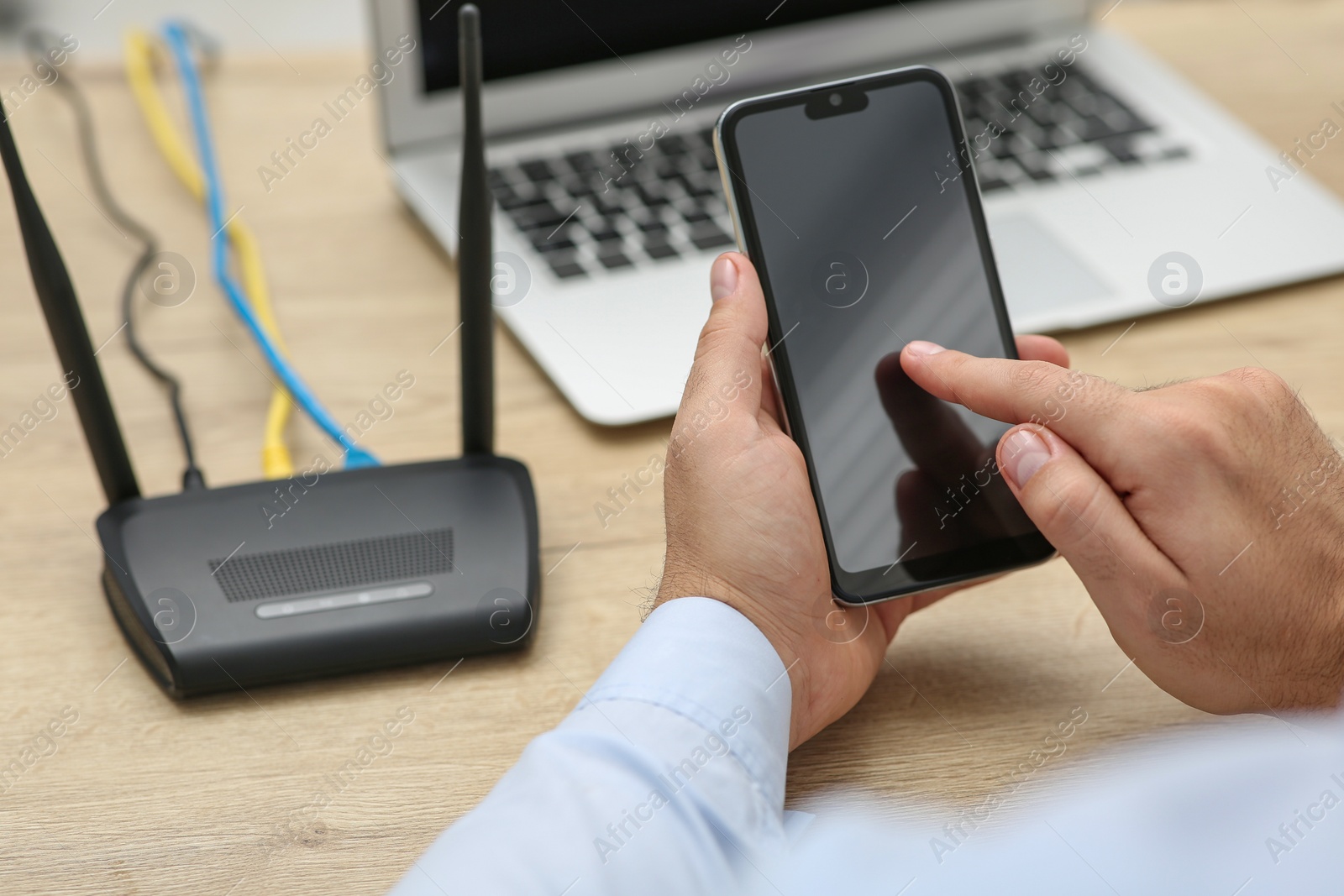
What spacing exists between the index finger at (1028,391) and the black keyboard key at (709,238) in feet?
0.86

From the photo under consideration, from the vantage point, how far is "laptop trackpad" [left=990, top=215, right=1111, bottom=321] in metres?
0.78

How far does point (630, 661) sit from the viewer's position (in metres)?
0.50

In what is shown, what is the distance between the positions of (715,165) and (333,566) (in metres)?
0.45

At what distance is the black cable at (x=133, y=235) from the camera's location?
68 centimetres

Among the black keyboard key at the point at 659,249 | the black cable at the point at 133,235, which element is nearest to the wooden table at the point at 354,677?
the black cable at the point at 133,235

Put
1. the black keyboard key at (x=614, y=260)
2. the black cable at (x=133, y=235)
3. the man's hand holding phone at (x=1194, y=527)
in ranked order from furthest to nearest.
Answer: the black keyboard key at (x=614, y=260) → the black cable at (x=133, y=235) → the man's hand holding phone at (x=1194, y=527)

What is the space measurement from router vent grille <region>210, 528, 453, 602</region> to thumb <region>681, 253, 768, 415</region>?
154 millimetres

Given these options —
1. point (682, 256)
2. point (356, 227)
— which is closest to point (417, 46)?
point (356, 227)

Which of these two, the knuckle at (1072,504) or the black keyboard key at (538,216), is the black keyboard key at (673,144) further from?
the knuckle at (1072,504)

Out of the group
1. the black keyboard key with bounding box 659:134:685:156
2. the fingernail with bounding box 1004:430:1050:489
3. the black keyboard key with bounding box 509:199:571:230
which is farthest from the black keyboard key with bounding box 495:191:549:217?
the fingernail with bounding box 1004:430:1050:489

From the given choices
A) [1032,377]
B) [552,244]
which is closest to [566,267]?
[552,244]

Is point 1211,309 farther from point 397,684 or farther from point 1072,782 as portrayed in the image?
point 397,684

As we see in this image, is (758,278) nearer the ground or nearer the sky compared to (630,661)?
nearer the sky

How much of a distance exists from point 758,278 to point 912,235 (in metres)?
0.09
